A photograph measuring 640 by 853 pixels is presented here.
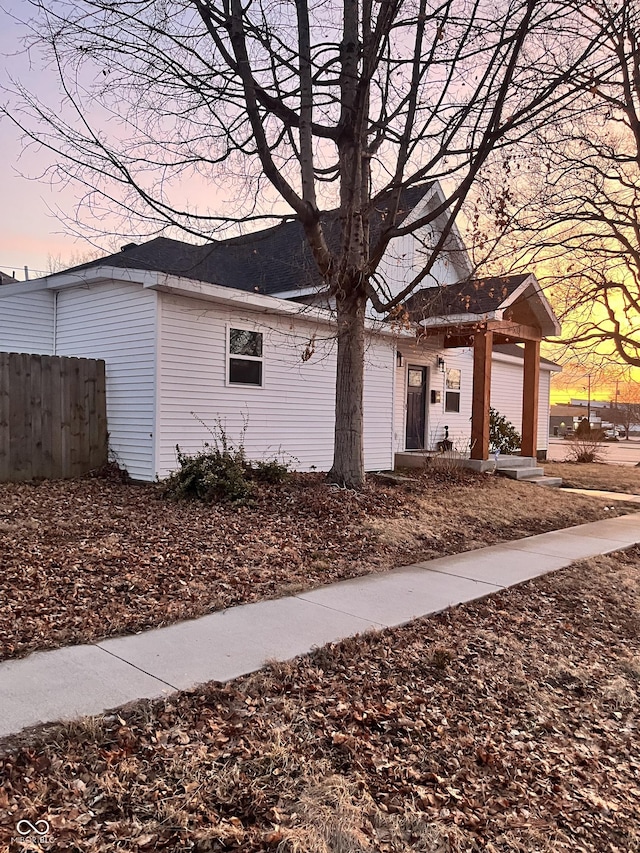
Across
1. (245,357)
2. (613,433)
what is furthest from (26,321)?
(613,433)

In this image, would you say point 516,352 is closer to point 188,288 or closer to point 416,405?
point 416,405

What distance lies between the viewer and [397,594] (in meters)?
5.21

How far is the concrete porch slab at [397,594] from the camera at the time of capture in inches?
185

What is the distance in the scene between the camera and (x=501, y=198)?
8.13 meters

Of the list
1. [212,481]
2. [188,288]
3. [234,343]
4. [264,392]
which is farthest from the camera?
[264,392]

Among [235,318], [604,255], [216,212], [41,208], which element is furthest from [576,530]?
[604,255]

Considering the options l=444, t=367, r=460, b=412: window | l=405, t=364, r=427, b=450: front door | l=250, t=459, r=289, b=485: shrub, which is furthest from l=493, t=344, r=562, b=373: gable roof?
l=250, t=459, r=289, b=485: shrub

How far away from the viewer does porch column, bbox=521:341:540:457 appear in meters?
15.0

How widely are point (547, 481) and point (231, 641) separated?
1111 centimetres

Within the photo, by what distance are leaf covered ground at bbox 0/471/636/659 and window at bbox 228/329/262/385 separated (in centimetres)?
225

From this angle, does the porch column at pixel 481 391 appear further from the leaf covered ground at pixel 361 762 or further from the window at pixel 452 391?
the leaf covered ground at pixel 361 762

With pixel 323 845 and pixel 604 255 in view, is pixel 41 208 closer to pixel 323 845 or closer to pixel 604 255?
pixel 323 845

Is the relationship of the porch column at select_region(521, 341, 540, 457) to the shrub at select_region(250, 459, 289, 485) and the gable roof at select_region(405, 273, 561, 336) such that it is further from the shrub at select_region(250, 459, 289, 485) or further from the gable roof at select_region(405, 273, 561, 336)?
the shrub at select_region(250, 459, 289, 485)

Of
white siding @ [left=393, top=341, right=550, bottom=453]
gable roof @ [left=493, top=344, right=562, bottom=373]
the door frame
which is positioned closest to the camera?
white siding @ [left=393, top=341, right=550, bottom=453]
